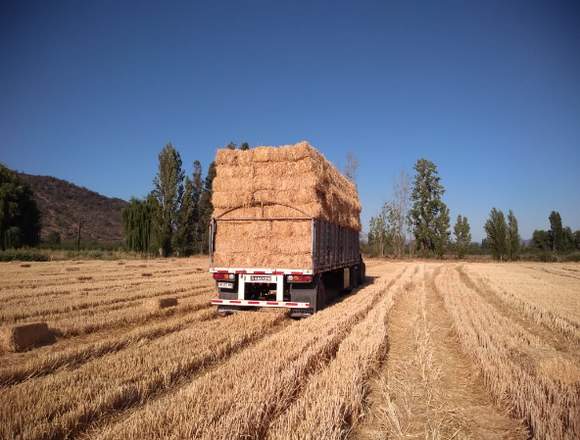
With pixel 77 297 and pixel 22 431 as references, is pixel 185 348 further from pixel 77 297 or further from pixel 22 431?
pixel 77 297

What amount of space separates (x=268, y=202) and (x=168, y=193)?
130 feet

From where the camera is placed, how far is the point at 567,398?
4535 mm

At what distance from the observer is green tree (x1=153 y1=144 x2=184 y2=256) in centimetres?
A: 4681

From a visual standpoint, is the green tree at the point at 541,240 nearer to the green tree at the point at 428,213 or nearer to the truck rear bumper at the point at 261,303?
the green tree at the point at 428,213

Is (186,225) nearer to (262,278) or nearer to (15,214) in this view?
(15,214)

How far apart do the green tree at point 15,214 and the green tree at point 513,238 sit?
62.4m

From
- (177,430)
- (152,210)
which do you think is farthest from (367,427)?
(152,210)

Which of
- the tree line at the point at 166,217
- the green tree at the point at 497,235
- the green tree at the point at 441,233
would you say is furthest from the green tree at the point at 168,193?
the green tree at the point at 497,235

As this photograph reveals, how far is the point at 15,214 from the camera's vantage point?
45656 mm

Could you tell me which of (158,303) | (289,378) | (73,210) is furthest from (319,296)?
(73,210)

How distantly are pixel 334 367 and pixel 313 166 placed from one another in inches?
240

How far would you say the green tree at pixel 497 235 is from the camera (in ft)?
196

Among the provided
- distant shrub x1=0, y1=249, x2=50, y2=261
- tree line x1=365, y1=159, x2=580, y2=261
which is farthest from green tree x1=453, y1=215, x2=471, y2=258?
distant shrub x1=0, y1=249, x2=50, y2=261

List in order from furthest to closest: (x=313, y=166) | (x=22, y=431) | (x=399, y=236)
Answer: (x=399, y=236)
(x=313, y=166)
(x=22, y=431)
